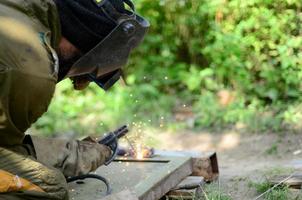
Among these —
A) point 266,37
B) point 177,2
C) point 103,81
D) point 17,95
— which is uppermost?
point 177,2

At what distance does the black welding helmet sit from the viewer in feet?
10.7

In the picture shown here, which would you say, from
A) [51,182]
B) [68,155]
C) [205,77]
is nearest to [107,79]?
[68,155]

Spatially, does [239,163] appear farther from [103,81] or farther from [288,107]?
[103,81]

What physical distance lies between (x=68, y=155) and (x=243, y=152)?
2.98m

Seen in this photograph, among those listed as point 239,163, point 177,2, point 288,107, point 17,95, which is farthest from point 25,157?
point 177,2

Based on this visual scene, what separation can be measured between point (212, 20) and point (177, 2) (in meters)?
0.60

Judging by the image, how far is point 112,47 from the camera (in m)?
3.33

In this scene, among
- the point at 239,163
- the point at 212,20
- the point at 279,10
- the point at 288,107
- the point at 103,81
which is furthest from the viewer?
the point at 212,20

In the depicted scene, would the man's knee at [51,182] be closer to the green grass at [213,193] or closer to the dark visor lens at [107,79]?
the dark visor lens at [107,79]

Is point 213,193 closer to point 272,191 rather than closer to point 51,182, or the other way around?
point 272,191

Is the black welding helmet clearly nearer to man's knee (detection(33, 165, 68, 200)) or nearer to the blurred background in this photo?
man's knee (detection(33, 165, 68, 200))

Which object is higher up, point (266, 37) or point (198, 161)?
point (266, 37)

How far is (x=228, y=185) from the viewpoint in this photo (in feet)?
13.9

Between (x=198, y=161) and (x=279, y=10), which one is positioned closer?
(x=198, y=161)
